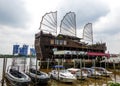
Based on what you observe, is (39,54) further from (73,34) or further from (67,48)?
(73,34)

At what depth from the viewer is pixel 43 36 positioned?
47500 mm

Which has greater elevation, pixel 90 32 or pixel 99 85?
pixel 90 32

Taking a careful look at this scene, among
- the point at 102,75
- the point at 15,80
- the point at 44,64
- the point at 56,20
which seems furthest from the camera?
the point at 56,20

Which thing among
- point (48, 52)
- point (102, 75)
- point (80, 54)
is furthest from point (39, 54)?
point (102, 75)

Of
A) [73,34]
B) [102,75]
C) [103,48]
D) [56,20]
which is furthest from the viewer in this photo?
[103,48]

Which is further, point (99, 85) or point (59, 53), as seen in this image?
point (59, 53)

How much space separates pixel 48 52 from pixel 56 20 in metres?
10.1

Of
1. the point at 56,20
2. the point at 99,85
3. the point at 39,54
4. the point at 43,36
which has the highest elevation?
the point at 56,20

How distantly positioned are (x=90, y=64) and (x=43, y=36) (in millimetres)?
15512

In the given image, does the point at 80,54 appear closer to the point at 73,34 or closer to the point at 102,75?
the point at 73,34

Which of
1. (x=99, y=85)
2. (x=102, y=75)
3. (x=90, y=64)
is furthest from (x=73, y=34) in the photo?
(x=99, y=85)

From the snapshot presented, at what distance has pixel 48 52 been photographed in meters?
48.2

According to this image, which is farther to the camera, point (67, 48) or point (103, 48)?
point (103, 48)

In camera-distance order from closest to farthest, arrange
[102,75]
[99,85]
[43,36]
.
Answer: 1. [99,85]
2. [102,75]
3. [43,36]
